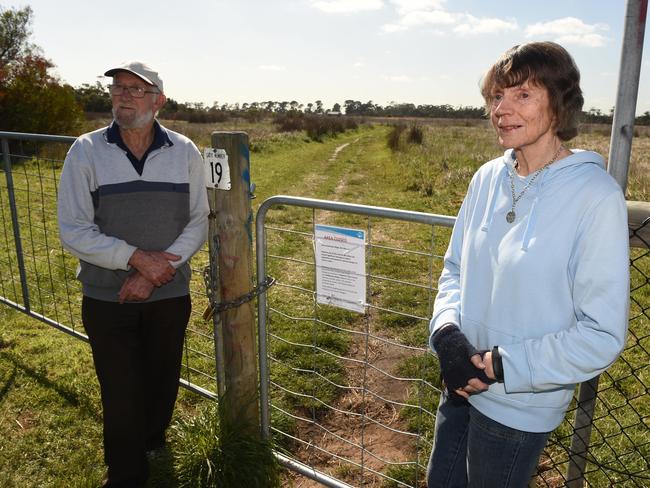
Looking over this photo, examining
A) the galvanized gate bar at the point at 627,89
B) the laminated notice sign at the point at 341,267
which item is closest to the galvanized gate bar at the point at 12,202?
the laminated notice sign at the point at 341,267

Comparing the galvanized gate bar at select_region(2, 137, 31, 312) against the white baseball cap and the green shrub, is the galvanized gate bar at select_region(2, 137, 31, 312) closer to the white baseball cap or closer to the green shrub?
the white baseball cap

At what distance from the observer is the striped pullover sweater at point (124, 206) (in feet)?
8.82

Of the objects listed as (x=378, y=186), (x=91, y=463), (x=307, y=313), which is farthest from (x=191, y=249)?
(x=378, y=186)

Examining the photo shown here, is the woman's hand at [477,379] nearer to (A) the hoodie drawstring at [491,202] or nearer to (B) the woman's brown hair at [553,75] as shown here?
(A) the hoodie drawstring at [491,202]

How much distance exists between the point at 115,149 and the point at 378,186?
Result: 1195 centimetres

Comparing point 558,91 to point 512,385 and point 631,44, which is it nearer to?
point 631,44

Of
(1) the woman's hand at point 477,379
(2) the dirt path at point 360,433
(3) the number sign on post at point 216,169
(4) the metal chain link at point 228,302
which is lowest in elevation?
(2) the dirt path at point 360,433

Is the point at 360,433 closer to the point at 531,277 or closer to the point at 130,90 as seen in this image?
the point at 531,277

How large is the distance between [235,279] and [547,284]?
1680mm

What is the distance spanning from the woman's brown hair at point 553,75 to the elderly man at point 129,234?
6.01ft

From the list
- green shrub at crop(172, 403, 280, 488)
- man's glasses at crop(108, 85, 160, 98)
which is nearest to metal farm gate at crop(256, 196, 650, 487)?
green shrub at crop(172, 403, 280, 488)

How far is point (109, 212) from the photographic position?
276 centimetres

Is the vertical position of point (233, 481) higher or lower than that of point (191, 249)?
lower

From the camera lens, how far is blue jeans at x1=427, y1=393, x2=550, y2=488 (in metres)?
1.75
